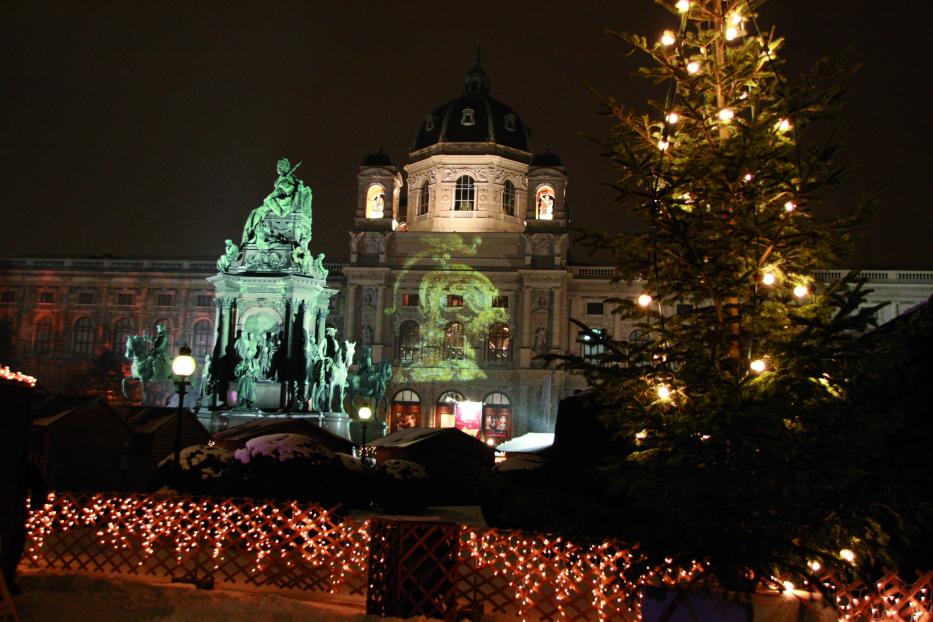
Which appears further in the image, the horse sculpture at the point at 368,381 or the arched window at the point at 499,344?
the arched window at the point at 499,344

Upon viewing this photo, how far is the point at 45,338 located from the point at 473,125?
124 ft

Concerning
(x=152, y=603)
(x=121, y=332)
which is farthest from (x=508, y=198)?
(x=152, y=603)

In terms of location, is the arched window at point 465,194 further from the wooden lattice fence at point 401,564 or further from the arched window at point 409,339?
the wooden lattice fence at point 401,564

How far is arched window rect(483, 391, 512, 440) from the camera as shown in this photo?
6378cm

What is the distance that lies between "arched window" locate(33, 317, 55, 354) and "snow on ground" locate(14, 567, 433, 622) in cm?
6416

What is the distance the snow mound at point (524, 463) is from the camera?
21.6 metres

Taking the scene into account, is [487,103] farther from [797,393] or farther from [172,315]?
[797,393]

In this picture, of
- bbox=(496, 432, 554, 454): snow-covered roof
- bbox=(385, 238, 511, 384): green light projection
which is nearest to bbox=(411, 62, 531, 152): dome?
bbox=(385, 238, 511, 384): green light projection

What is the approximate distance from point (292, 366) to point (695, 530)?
2540 centimetres

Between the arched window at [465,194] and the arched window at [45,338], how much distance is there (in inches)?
1319

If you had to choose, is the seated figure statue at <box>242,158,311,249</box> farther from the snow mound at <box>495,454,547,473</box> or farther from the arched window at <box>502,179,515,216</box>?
the arched window at <box>502,179,515,216</box>

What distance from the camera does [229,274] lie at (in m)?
33.5

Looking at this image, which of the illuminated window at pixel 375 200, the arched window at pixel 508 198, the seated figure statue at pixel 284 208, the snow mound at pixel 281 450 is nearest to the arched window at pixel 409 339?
the illuminated window at pixel 375 200

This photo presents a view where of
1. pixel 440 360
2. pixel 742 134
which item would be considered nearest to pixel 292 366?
pixel 742 134
